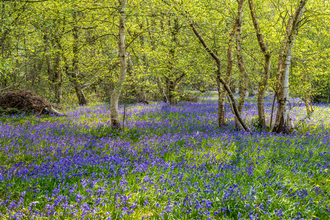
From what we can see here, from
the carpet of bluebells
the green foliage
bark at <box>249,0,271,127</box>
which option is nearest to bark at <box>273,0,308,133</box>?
bark at <box>249,0,271,127</box>

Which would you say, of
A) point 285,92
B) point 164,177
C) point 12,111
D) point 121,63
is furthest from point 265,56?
point 12,111

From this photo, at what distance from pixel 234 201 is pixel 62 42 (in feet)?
51.0

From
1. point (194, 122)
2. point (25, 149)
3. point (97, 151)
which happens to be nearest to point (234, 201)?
point (97, 151)

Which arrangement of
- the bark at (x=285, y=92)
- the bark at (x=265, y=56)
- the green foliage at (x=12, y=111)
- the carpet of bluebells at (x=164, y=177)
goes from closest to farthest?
the carpet of bluebells at (x=164, y=177)
the bark at (x=265, y=56)
the bark at (x=285, y=92)
the green foliage at (x=12, y=111)

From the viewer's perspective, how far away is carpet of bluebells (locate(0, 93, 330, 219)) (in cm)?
355

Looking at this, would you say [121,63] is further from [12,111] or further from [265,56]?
[12,111]

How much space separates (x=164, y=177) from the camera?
15.2 ft

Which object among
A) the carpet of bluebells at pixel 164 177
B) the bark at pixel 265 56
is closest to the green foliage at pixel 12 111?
the carpet of bluebells at pixel 164 177

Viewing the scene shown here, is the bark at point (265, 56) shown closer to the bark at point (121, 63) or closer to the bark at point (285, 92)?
the bark at point (285, 92)

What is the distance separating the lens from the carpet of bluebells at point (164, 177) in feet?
11.6

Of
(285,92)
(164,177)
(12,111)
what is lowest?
(164,177)

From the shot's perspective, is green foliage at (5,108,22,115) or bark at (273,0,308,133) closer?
bark at (273,0,308,133)

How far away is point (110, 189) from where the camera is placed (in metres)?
3.98

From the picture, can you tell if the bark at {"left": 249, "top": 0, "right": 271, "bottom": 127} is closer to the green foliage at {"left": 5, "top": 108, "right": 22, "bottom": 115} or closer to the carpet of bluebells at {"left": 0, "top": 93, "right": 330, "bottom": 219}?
the carpet of bluebells at {"left": 0, "top": 93, "right": 330, "bottom": 219}
